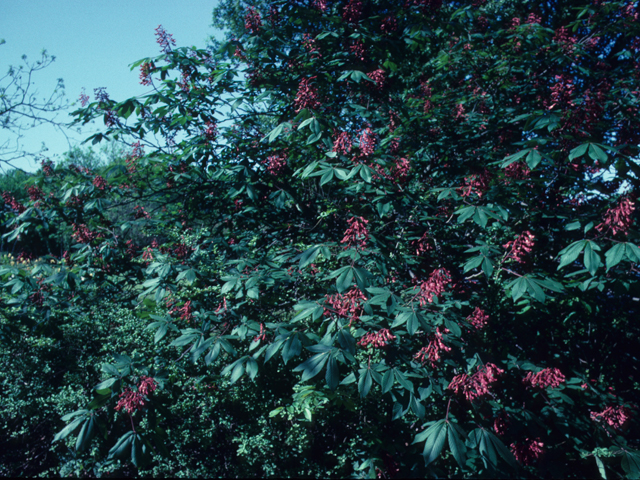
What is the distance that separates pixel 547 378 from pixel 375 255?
4.51 feet

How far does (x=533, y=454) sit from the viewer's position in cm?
240

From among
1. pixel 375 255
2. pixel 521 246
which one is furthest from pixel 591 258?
pixel 375 255

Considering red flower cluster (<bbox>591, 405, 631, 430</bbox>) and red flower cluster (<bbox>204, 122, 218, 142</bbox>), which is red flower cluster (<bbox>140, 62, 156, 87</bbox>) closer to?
red flower cluster (<bbox>204, 122, 218, 142</bbox>)

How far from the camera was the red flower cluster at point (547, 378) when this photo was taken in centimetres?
232

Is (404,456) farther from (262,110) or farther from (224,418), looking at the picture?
(262,110)

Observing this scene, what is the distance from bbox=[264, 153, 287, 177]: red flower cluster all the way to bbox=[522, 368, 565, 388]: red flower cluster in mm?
2265

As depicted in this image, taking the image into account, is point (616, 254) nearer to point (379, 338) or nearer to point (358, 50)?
point (379, 338)

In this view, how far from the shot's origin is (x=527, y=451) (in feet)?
7.91

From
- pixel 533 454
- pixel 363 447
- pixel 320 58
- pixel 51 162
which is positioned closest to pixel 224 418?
pixel 363 447

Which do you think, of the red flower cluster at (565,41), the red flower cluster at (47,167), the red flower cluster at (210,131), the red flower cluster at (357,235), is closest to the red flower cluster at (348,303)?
the red flower cluster at (357,235)

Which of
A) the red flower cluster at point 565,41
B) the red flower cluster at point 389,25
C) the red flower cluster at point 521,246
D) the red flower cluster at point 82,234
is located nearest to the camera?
the red flower cluster at point 521,246

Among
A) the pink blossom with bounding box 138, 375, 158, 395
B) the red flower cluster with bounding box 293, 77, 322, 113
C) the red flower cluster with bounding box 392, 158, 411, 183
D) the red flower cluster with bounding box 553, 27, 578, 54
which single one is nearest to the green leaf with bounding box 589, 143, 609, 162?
the red flower cluster with bounding box 392, 158, 411, 183

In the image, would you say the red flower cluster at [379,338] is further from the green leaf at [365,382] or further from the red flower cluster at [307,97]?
the red flower cluster at [307,97]

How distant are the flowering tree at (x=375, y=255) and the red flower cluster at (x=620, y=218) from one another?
16mm
